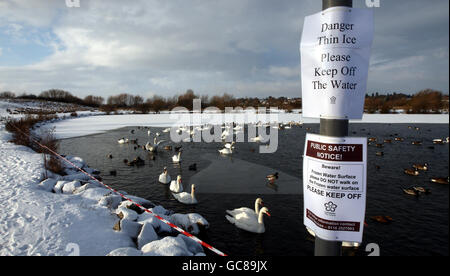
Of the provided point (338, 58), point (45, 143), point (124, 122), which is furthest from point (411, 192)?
point (124, 122)

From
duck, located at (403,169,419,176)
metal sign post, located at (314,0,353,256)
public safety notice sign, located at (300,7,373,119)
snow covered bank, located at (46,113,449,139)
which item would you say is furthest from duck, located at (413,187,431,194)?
snow covered bank, located at (46,113,449,139)

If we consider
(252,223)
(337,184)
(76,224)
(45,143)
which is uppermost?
(337,184)

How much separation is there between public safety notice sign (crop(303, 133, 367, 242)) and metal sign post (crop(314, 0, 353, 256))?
0.05 meters

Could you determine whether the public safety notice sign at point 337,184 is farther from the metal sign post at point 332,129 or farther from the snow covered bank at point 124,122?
the snow covered bank at point 124,122

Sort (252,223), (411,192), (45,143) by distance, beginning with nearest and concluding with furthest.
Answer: (252,223) → (411,192) → (45,143)

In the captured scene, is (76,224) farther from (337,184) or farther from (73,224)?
(337,184)

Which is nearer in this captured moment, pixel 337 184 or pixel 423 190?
pixel 337 184

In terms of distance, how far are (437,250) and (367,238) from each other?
6.16 ft

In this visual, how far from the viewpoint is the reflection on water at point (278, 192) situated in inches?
292

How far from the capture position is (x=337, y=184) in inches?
78.1

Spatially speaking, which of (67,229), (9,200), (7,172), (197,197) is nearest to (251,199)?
(197,197)

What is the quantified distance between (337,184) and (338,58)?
3.55ft

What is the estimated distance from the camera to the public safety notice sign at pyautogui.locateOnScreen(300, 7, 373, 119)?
6.02 ft
